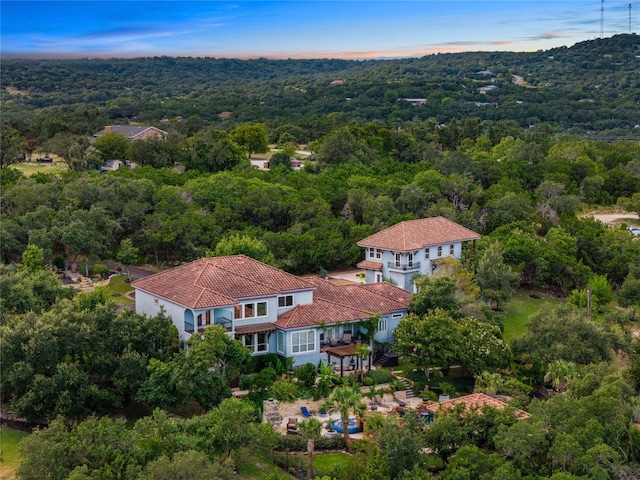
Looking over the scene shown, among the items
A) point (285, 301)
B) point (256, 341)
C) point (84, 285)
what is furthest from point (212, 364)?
point (84, 285)

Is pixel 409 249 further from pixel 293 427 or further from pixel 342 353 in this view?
pixel 293 427

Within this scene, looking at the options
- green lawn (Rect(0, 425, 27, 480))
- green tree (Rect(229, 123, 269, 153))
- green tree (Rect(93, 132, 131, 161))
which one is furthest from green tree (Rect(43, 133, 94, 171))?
green lawn (Rect(0, 425, 27, 480))

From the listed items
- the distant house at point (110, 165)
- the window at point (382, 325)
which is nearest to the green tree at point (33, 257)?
the window at point (382, 325)

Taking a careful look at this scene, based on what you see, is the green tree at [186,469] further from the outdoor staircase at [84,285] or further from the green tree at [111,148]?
the green tree at [111,148]

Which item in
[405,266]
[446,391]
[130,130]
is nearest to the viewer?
[446,391]

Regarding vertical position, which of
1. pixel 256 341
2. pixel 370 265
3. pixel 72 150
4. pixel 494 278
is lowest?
pixel 256 341

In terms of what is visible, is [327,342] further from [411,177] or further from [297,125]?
[297,125]

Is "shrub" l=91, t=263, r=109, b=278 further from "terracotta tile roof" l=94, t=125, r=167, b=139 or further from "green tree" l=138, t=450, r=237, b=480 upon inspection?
"terracotta tile roof" l=94, t=125, r=167, b=139
